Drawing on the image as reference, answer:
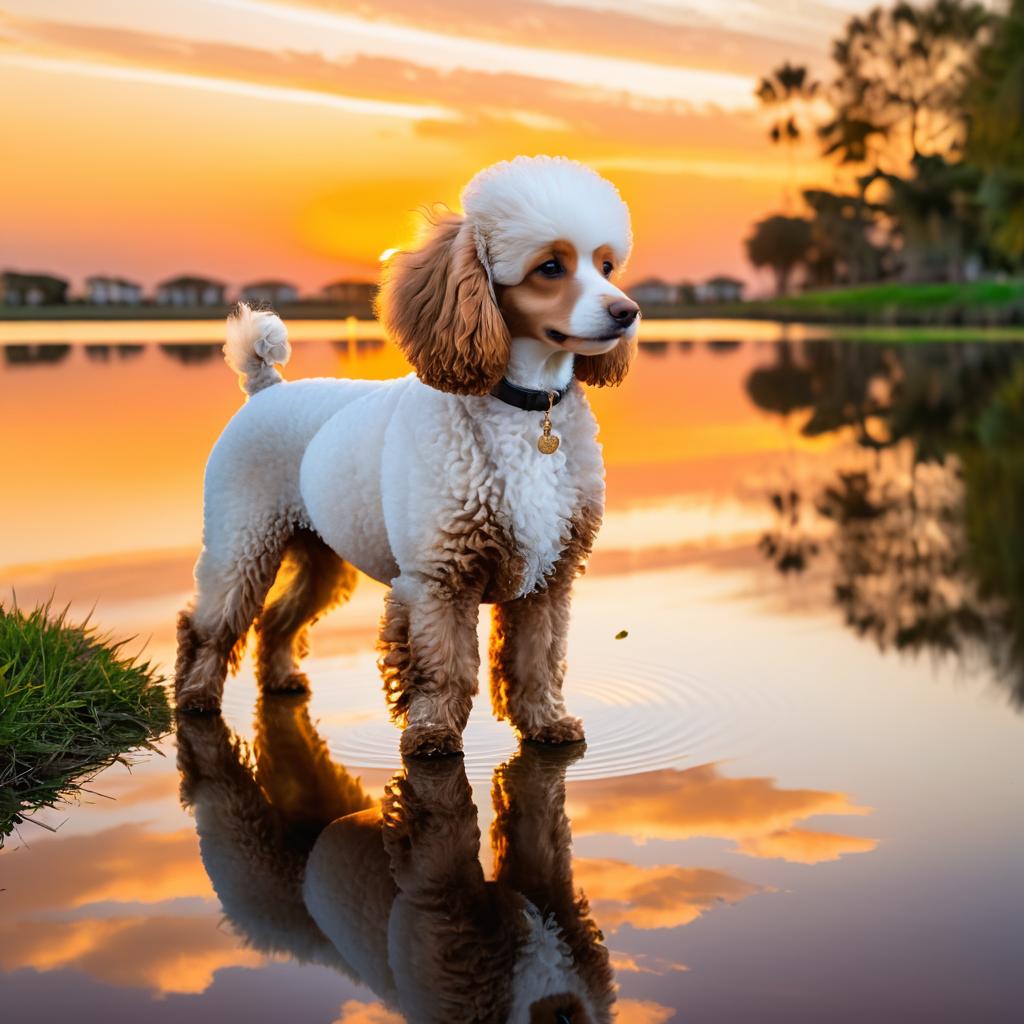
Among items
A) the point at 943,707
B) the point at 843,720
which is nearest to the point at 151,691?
the point at 843,720

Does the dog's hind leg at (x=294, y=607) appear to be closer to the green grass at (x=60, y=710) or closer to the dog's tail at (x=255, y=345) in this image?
the green grass at (x=60, y=710)

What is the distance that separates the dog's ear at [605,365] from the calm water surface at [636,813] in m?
1.32

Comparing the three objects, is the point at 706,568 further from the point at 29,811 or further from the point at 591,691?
the point at 29,811

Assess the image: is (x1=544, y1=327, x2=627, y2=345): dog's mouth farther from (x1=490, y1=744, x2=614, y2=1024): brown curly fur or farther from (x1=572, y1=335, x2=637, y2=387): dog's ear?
(x1=490, y1=744, x2=614, y2=1024): brown curly fur

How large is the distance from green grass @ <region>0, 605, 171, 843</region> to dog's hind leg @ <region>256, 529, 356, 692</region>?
0.46 m

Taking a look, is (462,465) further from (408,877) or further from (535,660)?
(408,877)

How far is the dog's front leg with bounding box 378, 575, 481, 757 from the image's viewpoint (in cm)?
496

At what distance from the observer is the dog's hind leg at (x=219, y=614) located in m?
5.65

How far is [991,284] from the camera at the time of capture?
53219 mm

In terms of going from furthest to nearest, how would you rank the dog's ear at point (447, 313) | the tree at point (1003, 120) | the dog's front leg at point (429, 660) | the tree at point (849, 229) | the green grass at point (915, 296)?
1. the tree at point (849, 229)
2. the green grass at point (915, 296)
3. the tree at point (1003, 120)
4. the dog's front leg at point (429, 660)
5. the dog's ear at point (447, 313)

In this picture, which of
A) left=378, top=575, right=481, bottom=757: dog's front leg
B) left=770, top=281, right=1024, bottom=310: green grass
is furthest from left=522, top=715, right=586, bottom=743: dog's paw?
left=770, top=281, right=1024, bottom=310: green grass

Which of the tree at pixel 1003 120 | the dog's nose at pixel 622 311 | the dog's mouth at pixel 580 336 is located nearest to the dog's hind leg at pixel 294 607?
the dog's mouth at pixel 580 336

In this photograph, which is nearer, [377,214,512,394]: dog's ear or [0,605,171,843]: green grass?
[377,214,512,394]: dog's ear

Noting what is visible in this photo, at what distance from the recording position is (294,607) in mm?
6008
